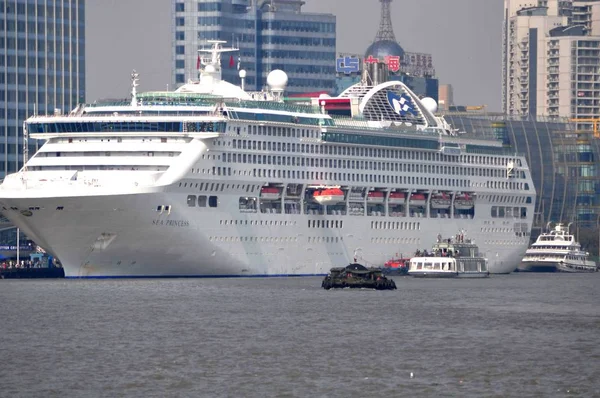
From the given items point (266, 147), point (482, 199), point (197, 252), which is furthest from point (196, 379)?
point (482, 199)

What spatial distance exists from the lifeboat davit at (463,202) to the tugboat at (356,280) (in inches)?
1556

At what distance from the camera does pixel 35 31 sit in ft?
623

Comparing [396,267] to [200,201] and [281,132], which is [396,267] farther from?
[200,201]

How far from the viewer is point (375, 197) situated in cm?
14312

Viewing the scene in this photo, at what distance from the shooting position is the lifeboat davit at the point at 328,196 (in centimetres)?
13575

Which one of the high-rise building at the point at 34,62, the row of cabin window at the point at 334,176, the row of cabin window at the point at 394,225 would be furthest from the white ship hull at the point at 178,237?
the high-rise building at the point at 34,62

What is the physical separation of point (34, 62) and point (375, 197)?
60.6 metres

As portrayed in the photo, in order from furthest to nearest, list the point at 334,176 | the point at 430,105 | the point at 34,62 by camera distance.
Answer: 1. the point at 34,62
2. the point at 430,105
3. the point at 334,176

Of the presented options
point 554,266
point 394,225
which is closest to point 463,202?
point 394,225

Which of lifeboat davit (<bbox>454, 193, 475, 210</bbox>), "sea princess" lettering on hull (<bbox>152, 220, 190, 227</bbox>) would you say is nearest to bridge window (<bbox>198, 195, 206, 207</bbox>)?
"sea princess" lettering on hull (<bbox>152, 220, 190, 227</bbox>)

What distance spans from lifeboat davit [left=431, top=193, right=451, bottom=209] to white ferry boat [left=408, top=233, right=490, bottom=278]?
8.23 m

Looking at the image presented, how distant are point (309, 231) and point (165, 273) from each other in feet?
53.2

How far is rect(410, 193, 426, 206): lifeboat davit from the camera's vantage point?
14750 cm

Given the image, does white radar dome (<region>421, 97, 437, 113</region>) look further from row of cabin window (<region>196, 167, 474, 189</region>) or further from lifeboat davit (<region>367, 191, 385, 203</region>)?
lifeboat davit (<region>367, 191, 385, 203</region>)
